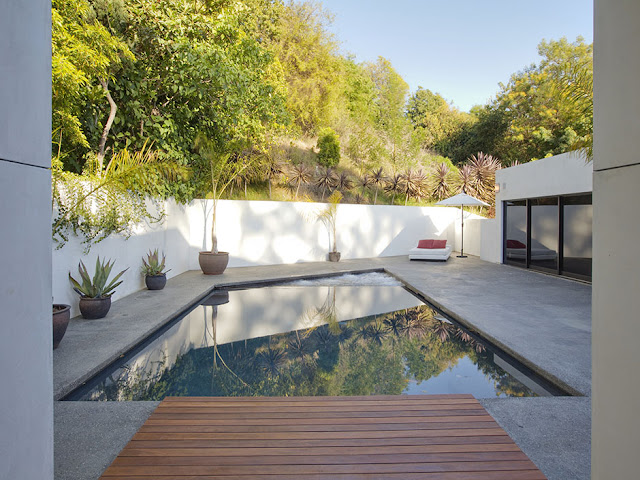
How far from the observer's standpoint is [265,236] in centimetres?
1216

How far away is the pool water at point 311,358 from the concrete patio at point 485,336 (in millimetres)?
207

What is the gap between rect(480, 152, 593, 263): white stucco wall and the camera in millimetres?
8859

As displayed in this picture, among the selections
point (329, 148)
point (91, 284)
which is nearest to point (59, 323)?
point (91, 284)

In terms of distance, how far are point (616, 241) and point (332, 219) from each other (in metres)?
12.1

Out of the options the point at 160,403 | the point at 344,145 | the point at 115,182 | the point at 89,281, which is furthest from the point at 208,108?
the point at 344,145

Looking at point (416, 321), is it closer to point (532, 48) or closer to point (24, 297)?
point (24, 297)

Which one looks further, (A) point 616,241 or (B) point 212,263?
(B) point 212,263

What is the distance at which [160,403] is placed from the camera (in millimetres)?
3137

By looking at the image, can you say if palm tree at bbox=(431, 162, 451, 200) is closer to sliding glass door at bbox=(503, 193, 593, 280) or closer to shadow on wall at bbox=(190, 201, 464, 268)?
shadow on wall at bbox=(190, 201, 464, 268)

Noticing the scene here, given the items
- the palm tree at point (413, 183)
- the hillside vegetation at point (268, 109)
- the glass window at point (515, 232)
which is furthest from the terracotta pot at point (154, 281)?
the palm tree at point (413, 183)

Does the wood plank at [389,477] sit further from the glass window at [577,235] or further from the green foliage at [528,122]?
the green foliage at [528,122]

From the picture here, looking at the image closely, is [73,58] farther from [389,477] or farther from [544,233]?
[544,233]

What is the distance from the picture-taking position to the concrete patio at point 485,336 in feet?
8.26

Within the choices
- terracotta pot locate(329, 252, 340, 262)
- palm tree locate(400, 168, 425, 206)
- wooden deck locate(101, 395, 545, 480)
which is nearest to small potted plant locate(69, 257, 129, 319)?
wooden deck locate(101, 395, 545, 480)
